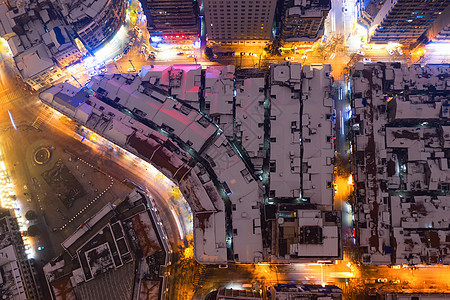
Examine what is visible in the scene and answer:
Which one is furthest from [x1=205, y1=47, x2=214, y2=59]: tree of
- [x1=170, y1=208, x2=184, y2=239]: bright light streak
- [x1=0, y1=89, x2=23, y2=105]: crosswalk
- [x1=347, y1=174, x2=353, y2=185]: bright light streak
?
[x1=0, y1=89, x2=23, y2=105]: crosswalk

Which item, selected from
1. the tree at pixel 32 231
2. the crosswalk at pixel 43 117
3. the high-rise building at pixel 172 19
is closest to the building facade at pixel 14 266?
the tree at pixel 32 231

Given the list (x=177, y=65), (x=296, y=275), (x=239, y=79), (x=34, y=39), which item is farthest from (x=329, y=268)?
(x=34, y=39)

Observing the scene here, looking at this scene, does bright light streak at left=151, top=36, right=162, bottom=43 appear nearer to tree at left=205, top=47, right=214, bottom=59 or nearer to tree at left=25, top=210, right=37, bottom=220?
tree at left=205, top=47, right=214, bottom=59

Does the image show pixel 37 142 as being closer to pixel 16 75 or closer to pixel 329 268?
pixel 16 75

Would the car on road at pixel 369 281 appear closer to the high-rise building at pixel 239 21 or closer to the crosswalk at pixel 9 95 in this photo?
the high-rise building at pixel 239 21

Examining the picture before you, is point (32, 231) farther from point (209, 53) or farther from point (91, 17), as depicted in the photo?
point (209, 53)
